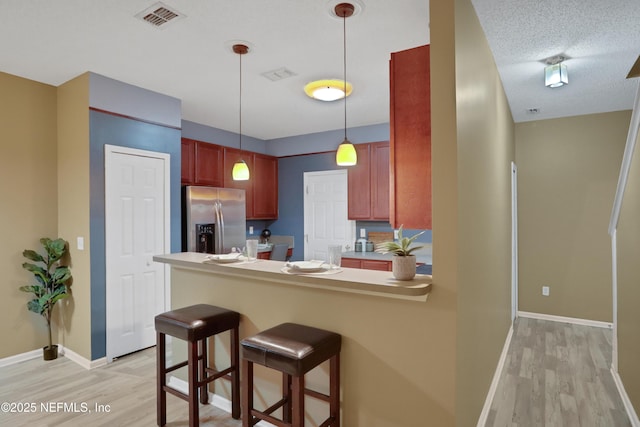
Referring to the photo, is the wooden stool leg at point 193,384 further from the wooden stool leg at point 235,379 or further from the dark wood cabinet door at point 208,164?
the dark wood cabinet door at point 208,164

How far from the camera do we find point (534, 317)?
4.80 metres

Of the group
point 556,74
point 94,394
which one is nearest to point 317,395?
point 94,394

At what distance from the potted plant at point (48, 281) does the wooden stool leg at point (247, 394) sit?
2506 millimetres

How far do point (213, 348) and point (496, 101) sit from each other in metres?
3.05

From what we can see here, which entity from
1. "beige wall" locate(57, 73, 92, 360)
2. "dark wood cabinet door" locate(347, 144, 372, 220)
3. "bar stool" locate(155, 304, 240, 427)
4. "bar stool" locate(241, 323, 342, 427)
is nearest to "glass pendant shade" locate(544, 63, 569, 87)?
"dark wood cabinet door" locate(347, 144, 372, 220)

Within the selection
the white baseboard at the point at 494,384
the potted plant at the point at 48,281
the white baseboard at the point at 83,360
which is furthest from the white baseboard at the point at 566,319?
the potted plant at the point at 48,281

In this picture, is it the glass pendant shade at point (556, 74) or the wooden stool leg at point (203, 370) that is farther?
the glass pendant shade at point (556, 74)

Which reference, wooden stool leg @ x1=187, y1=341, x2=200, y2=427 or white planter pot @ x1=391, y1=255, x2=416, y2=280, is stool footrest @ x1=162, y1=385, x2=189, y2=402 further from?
white planter pot @ x1=391, y1=255, x2=416, y2=280

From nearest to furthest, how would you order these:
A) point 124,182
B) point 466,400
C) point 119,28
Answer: point 466,400
point 119,28
point 124,182

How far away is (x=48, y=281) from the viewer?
11.2 feet

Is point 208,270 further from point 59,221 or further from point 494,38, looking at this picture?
point 494,38

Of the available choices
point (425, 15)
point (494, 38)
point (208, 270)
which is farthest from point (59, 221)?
point (494, 38)

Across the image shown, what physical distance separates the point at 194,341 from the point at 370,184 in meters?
3.41

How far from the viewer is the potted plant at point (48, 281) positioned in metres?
3.31
